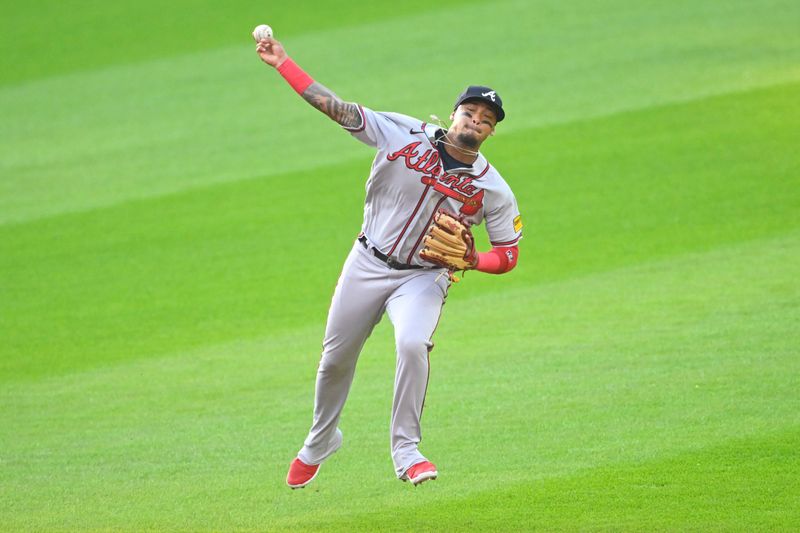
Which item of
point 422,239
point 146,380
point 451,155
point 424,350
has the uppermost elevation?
point 451,155

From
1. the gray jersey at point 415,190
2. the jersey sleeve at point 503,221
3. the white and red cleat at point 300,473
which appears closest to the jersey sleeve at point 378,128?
the gray jersey at point 415,190

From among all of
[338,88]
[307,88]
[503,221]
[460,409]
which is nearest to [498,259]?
[503,221]

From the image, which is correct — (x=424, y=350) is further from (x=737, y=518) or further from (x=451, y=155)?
(x=737, y=518)

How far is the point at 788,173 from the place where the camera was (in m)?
13.1

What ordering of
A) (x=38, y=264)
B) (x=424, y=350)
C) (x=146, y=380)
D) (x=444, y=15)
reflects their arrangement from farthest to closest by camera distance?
1. (x=444, y=15)
2. (x=38, y=264)
3. (x=146, y=380)
4. (x=424, y=350)

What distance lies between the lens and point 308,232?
1252 centimetres

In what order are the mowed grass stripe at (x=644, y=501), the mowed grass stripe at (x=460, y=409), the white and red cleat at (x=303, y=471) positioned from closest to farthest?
1. the mowed grass stripe at (x=644, y=501)
2. the white and red cleat at (x=303, y=471)
3. the mowed grass stripe at (x=460, y=409)

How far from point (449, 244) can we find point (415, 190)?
0.44 m

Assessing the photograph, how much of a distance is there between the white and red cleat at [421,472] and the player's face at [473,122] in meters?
1.74

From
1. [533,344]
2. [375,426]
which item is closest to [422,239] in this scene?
[375,426]

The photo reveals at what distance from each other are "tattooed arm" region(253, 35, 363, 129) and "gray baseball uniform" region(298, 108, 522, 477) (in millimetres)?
120

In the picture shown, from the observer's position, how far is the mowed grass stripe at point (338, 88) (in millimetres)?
14305

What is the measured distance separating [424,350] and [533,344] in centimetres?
349

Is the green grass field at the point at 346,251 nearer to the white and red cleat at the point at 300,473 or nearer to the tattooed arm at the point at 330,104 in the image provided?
the white and red cleat at the point at 300,473
